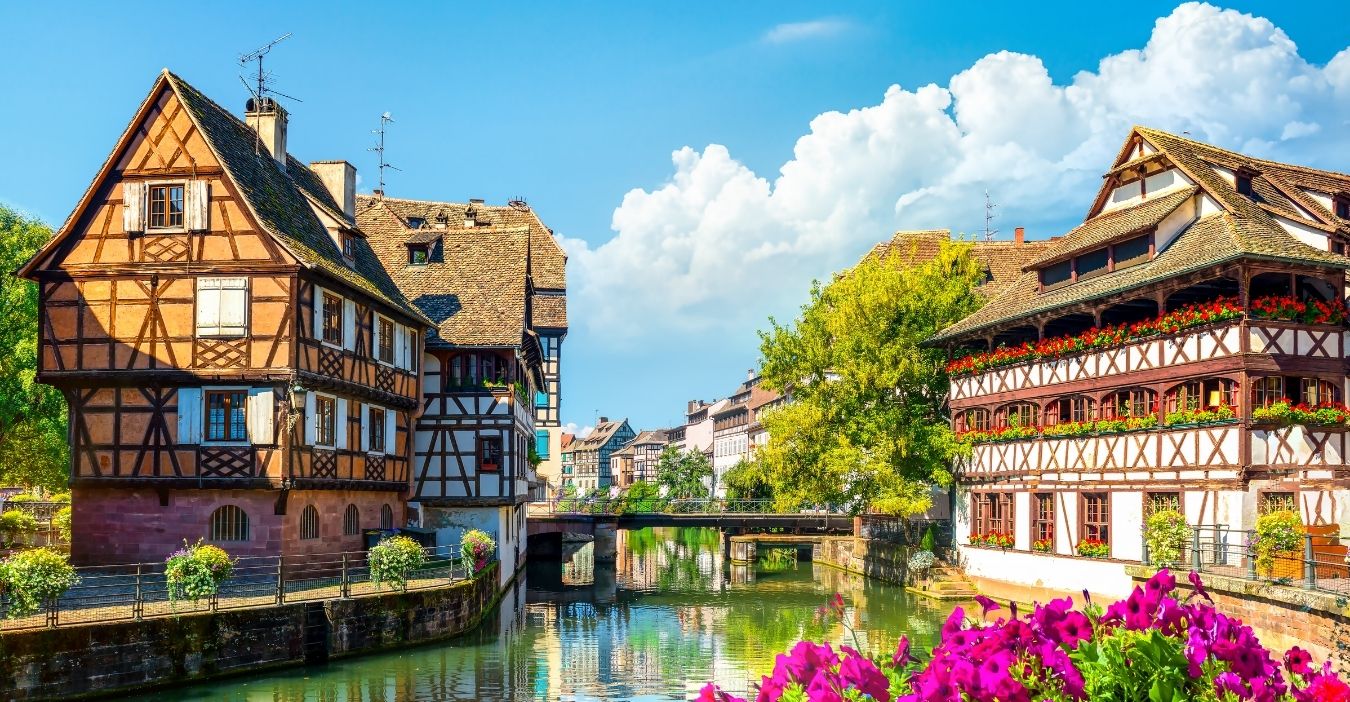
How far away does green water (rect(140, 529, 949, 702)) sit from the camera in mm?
22219

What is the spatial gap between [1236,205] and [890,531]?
20.9 meters

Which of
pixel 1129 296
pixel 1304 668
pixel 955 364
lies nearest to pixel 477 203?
pixel 955 364

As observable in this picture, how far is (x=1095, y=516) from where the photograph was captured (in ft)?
103

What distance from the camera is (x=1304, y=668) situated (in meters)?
6.49

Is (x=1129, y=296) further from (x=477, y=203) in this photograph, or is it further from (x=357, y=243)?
(x=477, y=203)

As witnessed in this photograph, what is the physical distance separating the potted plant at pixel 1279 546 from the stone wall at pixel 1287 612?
25.4 inches

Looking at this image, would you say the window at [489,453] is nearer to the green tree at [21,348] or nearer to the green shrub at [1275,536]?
the green tree at [21,348]

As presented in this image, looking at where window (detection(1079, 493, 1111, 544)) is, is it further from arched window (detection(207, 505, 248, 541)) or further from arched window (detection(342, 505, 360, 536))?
arched window (detection(207, 505, 248, 541))

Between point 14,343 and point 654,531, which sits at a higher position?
point 14,343

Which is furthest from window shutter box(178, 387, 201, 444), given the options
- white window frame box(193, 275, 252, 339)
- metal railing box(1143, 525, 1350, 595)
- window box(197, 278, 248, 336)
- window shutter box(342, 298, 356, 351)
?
metal railing box(1143, 525, 1350, 595)

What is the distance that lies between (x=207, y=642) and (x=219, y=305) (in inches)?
367

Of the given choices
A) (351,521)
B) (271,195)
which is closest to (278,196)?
(271,195)

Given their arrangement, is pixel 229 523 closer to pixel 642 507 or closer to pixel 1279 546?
pixel 1279 546

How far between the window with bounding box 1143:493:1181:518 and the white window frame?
71.8 ft
